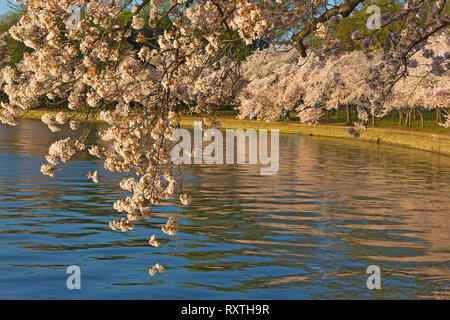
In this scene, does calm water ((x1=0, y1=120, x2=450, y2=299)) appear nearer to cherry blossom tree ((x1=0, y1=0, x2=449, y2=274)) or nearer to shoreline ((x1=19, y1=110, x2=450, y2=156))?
cherry blossom tree ((x1=0, y1=0, x2=449, y2=274))

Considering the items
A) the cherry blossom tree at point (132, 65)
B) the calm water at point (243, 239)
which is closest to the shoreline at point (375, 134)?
the calm water at point (243, 239)

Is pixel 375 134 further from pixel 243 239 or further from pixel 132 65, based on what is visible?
pixel 132 65

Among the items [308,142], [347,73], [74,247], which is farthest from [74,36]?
[347,73]

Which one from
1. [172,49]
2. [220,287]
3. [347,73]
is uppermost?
[347,73]

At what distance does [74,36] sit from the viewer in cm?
886

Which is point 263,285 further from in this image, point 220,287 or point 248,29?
point 248,29

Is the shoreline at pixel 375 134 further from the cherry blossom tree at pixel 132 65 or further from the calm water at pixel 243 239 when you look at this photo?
the cherry blossom tree at pixel 132 65

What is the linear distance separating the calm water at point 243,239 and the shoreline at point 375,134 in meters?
14.0

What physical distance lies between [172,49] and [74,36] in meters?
1.14

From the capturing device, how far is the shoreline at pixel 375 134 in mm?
44719

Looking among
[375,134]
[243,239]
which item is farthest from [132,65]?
[375,134]

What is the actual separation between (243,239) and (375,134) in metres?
38.0

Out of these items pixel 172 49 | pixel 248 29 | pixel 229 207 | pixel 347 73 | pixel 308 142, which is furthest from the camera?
pixel 347 73

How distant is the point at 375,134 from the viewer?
5319cm
